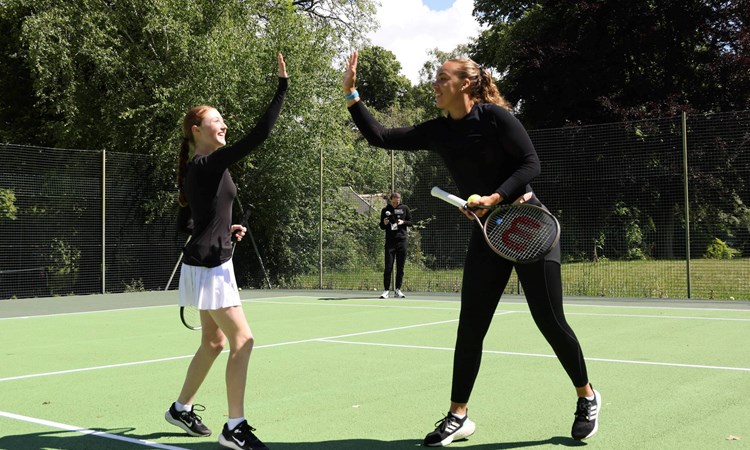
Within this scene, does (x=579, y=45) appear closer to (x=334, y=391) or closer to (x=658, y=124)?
(x=658, y=124)

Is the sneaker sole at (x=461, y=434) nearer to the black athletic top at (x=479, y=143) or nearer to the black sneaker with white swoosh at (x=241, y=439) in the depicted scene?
the black sneaker with white swoosh at (x=241, y=439)

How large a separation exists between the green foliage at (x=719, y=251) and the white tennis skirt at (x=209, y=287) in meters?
11.0

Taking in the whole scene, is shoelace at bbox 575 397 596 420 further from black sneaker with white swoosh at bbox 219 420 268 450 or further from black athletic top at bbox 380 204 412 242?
black athletic top at bbox 380 204 412 242

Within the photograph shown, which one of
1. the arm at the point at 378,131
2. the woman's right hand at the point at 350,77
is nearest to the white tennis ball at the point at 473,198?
the arm at the point at 378,131

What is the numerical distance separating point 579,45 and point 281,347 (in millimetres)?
19697

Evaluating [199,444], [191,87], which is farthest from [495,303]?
[191,87]

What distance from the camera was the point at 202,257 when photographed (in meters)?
4.13

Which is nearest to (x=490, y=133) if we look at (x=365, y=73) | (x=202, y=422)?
(x=202, y=422)

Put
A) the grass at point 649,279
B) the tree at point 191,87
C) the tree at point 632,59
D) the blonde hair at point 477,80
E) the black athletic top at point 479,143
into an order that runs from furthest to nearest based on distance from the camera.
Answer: the tree at point 632,59
the tree at point 191,87
the grass at point 649,279
the blonde hair at point 477,80
the black athletic top at point 479,143

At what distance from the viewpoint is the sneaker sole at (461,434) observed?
13.5 ft

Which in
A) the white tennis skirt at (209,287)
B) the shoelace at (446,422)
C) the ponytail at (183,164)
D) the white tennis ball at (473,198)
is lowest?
the shoelace at (446,422)

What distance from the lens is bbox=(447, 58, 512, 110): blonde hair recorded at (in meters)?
4.19

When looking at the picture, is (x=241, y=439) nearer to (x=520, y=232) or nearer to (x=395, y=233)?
(x=520, y=232)

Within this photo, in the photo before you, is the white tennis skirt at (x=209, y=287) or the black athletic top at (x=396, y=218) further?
the black athletic top at (x=396, y=218)
